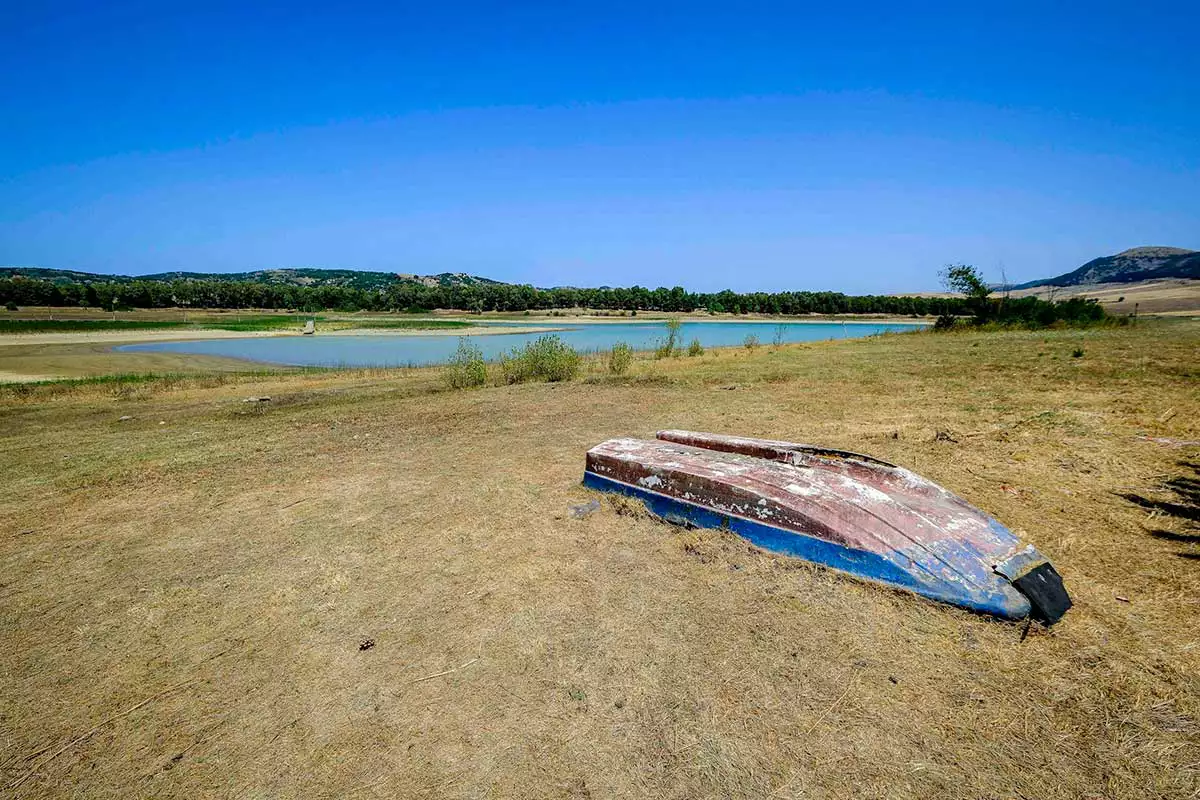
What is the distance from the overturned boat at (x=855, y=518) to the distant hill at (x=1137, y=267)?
127774 mm

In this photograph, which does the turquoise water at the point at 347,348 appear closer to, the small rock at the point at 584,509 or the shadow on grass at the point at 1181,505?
the small rock at the point at 584,509

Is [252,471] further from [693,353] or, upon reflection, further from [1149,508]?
[693,353]

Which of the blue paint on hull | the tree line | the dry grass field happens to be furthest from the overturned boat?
the tree line

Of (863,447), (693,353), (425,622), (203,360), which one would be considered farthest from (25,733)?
(203,360)

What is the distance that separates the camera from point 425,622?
3201 millimetres

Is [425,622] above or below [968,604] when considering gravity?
below

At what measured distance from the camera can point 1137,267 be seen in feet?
384

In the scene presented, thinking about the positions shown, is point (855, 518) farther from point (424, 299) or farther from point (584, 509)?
point (424, 299)

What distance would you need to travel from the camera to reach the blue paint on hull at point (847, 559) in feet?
9.72

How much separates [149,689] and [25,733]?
17.1 inches

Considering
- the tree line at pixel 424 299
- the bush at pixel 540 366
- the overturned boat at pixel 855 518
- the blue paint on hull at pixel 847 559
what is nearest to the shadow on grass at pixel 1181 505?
the overturned boat at pixel 855 518

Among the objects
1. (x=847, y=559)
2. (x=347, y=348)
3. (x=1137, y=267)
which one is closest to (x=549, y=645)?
(x=847, y=559)

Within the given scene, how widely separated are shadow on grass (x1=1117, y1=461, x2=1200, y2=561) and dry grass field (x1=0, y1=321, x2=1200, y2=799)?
3 cm

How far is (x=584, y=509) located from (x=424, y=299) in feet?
313
